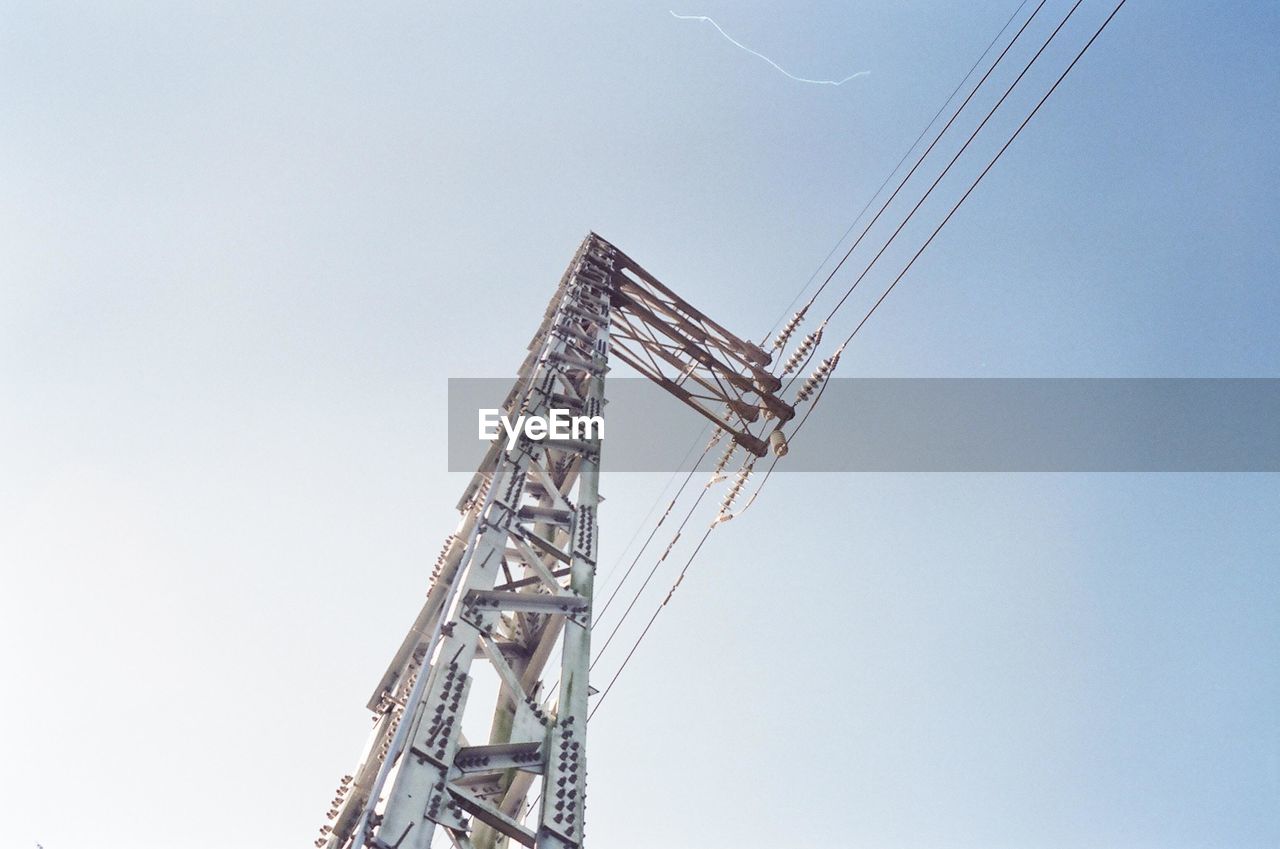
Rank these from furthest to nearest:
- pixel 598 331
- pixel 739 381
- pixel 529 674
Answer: pixel 739 381
pixel 598 331
pixel 529 674

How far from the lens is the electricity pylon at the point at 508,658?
17.1 feet

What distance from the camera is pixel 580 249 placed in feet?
43.9

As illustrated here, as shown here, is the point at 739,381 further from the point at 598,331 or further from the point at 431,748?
the point at 431,748

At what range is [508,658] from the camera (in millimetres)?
7289

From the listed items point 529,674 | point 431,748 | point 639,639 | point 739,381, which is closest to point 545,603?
point 529,674

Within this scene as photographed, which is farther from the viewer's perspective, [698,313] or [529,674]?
[698,313]

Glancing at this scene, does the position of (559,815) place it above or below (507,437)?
below

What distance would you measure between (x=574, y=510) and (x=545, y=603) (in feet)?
4.66

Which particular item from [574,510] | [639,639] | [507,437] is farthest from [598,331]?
[639,639]

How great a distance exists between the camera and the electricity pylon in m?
5.21

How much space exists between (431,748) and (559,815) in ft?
3.44

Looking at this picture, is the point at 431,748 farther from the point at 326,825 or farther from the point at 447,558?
the point at 447,558

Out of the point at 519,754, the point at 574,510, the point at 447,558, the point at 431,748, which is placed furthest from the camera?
the point at 447,558

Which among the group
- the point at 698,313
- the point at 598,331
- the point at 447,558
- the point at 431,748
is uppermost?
the point at 698,313
